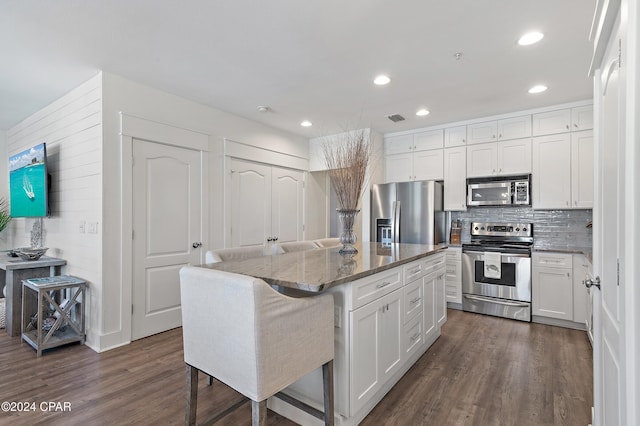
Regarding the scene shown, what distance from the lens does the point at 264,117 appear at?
431 cm

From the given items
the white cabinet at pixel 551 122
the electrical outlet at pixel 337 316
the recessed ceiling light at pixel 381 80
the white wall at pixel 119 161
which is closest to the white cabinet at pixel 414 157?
the white cabinet at pixel 551 122

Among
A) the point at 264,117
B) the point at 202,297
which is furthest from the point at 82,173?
the point at 202,297

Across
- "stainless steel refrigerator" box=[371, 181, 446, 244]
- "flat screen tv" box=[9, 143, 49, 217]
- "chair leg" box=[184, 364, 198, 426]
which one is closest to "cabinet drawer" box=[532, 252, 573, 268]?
"stainless steel refrigerator" box=[371, 181, 446, 244]

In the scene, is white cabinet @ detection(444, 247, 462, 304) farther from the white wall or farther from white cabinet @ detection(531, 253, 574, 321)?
the white wall

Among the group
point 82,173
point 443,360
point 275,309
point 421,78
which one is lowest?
point 443,360

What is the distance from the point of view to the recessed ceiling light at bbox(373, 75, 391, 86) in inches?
120

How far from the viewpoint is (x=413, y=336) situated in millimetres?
2496

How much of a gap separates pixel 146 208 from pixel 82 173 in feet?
2.33

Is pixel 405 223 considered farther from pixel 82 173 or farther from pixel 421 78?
pixel 82 173

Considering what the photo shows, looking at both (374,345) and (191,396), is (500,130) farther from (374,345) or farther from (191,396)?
(191,396)

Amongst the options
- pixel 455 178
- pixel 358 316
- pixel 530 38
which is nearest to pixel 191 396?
pixel 358 316

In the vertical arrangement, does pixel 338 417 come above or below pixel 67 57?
below

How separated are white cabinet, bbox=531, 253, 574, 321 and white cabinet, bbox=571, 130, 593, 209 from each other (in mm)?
697

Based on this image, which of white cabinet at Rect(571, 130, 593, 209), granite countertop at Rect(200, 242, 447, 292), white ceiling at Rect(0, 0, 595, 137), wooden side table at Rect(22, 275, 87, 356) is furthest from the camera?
white cabinet at Rect(571, 130, 593, 209)
